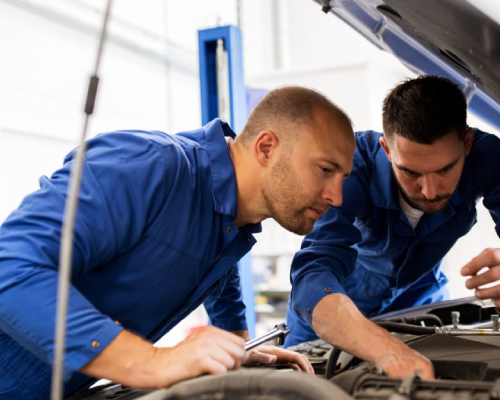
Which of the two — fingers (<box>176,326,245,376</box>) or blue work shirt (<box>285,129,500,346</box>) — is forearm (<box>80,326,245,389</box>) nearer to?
fingers (<box>176,326,245,376</box>)

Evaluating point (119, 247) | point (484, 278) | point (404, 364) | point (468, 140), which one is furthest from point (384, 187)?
point (119, 247)

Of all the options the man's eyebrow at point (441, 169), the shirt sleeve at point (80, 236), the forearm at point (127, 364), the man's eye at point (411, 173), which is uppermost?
the man's eyebrow at point (441, 169)

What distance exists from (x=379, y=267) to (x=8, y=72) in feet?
9.69

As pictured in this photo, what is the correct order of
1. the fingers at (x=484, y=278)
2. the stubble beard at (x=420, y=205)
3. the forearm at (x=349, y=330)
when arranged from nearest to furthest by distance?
the forearm at (x=349, y=330) → the fingers at (x=484, y=278) → the stubble beard at (x=420, y=205)

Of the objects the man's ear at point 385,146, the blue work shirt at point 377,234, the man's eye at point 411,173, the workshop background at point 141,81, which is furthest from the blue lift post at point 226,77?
the man's eye at point 411,173

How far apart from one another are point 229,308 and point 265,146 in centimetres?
54

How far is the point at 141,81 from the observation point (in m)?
4.81

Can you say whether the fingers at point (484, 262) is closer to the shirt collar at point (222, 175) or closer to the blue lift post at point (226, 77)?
the shirt collar at point (222, 175)

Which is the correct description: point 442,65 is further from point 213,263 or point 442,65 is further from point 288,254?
point 288,254

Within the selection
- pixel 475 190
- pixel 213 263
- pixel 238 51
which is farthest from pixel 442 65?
pixel 238 51

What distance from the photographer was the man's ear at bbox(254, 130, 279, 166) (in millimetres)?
1151

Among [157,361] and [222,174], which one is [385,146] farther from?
[157,361]

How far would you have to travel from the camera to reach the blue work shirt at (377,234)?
1354 millimetres

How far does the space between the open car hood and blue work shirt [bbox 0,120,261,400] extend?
478 mm
